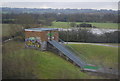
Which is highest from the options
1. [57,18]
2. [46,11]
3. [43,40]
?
[46,11]

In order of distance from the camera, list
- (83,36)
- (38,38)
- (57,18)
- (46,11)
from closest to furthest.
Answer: (38,38) < (46,11) < (57,18) < (83,36)

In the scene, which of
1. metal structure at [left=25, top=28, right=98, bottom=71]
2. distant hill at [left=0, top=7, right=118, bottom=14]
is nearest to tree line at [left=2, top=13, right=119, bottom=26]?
distant hill at [left=0, top=7, right=118, bottom=14]

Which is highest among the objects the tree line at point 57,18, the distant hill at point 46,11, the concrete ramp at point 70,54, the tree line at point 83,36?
the distant hill at point 46,11

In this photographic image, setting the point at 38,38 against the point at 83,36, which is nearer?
the point at 38,38

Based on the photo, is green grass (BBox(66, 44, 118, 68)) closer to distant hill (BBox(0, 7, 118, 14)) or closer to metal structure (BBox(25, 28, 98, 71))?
metal structure (BBox(25, 28, 98, 71))

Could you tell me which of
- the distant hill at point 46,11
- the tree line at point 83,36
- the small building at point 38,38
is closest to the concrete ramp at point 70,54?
the small building at point 38,38

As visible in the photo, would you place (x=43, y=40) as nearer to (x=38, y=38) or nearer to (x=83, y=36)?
(x=38, y=38)

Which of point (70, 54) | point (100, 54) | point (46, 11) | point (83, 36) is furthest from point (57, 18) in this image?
point (100, 54)

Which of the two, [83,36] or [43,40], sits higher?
[43,40]

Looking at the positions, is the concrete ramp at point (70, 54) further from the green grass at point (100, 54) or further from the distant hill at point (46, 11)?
the distant hill at point (46, 11)

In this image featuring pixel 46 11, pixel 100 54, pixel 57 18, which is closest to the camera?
pixel 100 54
